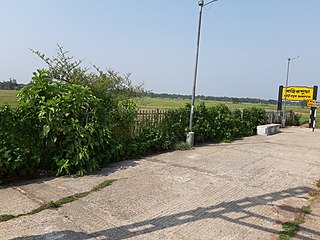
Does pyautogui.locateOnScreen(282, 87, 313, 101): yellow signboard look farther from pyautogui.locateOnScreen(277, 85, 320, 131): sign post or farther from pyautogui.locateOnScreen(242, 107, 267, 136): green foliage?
pyautogui.locateOnScreen(242, 107, 267, 136): green foliage

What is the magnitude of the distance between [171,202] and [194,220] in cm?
65

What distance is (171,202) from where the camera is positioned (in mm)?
4012

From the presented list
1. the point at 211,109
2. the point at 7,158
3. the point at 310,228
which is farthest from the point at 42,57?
the point at 310,228

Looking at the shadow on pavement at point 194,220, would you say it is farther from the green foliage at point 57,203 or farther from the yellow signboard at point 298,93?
the yellow signboard at point 298,93

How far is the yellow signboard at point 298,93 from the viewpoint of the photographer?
A: 20.0 m

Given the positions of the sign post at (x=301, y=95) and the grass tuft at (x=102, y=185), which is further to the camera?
the sign post at (x=301, y=95)

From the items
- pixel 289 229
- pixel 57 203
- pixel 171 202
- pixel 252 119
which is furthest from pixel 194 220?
pixel 252 119

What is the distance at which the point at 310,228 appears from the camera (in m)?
3.32

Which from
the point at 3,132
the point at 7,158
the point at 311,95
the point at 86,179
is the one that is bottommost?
the point at 86,179

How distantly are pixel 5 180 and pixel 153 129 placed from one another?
163 inches

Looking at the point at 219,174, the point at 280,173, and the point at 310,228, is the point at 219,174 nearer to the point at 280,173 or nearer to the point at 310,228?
the point at 280,173

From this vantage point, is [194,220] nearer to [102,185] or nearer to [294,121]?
[102,185]

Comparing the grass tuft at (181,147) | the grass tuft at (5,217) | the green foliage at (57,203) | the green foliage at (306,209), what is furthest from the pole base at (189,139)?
the grass tuft at (5,217)

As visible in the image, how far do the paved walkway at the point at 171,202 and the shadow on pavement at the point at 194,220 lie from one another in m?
0.01
